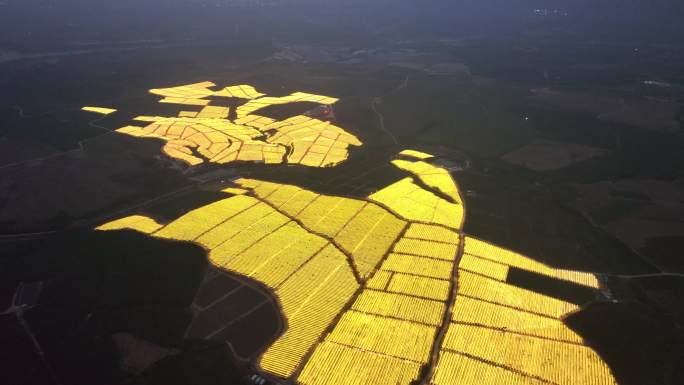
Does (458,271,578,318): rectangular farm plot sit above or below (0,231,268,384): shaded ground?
below

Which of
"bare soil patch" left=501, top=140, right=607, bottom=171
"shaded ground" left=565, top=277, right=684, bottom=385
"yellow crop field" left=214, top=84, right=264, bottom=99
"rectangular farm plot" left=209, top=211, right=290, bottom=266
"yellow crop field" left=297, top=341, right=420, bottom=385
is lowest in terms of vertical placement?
"bare soil patch" left=501, top=140, right=607, bottom=171

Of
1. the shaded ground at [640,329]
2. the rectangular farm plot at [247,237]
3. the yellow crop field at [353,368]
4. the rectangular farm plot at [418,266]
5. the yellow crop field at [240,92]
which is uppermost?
the yellow crop field at [240,92]

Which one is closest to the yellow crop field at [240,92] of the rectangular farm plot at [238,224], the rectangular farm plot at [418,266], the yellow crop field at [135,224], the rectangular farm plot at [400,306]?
the yellow crop field at [135,224]

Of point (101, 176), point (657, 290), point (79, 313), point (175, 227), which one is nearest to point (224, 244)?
point (175, 227)

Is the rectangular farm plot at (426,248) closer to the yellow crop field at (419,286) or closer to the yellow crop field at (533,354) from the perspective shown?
the yellow crop field at (419,286)

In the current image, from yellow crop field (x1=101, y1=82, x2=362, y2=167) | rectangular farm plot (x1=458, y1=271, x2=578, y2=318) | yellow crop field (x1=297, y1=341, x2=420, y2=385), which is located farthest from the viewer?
yellow crop field (x1=101, y1=82, x2=362, y2=167)

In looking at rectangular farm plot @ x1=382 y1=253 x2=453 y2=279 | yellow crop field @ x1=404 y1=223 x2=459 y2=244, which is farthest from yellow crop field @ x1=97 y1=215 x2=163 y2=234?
yellow crop field @ x1=404 y1=223 x2=459 y2=244

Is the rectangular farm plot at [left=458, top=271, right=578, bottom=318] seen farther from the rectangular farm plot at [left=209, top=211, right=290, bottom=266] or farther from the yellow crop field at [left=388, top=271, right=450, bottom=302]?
the rectangular farm plot at [left=209, top=211, right=290, bottom=266]

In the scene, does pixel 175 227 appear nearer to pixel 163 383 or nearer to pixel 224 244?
pixel 224 244

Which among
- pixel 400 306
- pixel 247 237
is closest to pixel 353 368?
pixel 400 306

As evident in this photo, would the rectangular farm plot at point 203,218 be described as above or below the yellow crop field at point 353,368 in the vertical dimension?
above
